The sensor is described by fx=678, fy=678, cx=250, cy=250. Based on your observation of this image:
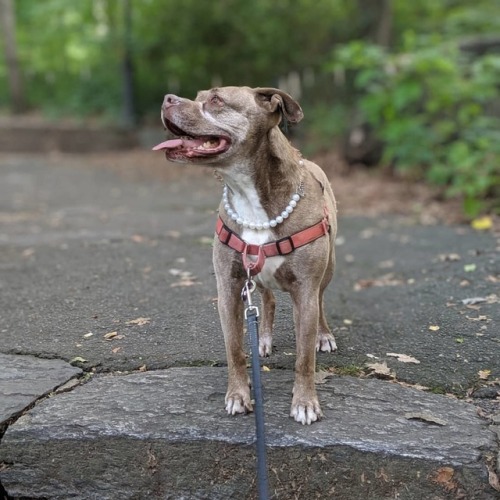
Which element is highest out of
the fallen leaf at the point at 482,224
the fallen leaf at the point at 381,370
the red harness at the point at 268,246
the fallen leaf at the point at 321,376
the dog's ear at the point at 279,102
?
the dog's ear at the point at 279,102

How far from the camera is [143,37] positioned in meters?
16.6

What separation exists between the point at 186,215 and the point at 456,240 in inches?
146

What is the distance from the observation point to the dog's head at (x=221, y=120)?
308 cm

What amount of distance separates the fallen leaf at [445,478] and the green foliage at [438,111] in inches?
220

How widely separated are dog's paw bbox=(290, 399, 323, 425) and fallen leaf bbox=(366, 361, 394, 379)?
2.17ft

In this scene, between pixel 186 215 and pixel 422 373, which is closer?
pixel 422 373

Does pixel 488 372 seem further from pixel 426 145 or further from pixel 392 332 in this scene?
pixel 426 145

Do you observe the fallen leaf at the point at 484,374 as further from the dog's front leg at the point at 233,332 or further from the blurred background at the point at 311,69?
the blurred background at the point at 311,69

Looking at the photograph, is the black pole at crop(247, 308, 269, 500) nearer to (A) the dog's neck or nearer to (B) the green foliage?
(A) the dog's neck

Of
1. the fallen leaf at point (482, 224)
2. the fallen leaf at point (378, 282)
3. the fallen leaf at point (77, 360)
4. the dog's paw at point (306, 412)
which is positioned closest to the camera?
the dog's paw at point (306, 412)

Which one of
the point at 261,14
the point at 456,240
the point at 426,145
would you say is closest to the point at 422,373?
the point at 456,240

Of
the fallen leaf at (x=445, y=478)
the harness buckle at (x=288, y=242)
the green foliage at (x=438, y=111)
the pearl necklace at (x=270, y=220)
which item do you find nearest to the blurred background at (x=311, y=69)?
the green foliage at (x=438, y=111)

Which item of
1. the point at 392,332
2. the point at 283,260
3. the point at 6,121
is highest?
the point at 283,260

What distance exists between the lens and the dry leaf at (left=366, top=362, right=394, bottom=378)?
153 inches
